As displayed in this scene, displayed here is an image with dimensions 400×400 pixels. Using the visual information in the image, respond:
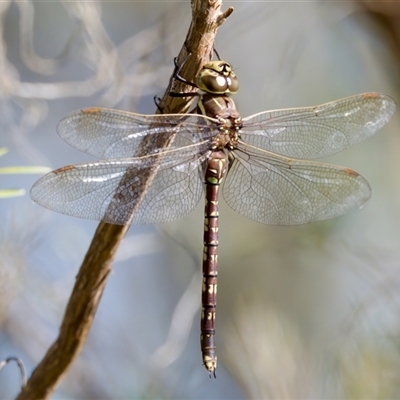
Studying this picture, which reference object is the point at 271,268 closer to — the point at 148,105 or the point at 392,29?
the point at 148,105

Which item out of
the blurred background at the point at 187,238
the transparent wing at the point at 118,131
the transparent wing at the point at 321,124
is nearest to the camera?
the transparent wing at the point at 118,131

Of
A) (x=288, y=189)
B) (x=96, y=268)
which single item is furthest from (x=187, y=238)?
(x=96, y=268)

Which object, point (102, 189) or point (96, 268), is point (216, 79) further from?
point (96, 268)

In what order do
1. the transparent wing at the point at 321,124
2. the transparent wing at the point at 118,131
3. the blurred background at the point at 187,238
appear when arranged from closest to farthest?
the transparent wing at the point at 118,131, the transparent wing at the point at 321,124, the blurred background at the point at 187,238

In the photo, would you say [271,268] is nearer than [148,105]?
No

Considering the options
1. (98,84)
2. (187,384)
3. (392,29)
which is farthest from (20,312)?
(392,29)

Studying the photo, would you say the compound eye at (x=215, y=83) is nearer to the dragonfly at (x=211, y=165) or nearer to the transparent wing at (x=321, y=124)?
the dragonfly at (x=211, y=165)

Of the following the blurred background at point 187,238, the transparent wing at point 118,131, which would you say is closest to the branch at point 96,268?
the transparent wing at point 118,131
